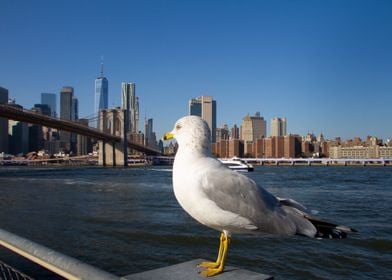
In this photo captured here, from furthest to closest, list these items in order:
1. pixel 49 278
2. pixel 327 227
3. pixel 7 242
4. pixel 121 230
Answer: pixel 121 230, pixel 49 278, pixel 327 227, pixel 7 242

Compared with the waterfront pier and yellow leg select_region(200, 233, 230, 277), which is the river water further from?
the waterfront pier

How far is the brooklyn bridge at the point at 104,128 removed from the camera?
131 feet

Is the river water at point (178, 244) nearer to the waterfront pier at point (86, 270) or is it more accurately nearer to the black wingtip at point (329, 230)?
the black wingtip at point (329, 230)

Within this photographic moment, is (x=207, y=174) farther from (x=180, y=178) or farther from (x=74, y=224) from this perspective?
(x=74, y=224)

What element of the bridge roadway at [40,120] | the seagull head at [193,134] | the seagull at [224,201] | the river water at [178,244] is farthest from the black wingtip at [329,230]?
the bridge roadway at [40,120]

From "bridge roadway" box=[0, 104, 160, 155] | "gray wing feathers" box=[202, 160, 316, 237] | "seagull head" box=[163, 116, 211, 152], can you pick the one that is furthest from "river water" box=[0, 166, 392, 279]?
"bridge roadway" box=[0, 104, 160, 155]

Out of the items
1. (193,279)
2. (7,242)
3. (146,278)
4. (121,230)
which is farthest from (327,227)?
(121,230)

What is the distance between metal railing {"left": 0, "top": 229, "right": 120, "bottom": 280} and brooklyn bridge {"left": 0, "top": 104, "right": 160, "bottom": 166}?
130 ft

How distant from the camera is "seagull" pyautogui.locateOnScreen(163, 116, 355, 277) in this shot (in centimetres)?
180

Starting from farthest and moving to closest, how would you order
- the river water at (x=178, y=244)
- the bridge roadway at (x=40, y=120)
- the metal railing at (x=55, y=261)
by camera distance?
the bridge roadway at (x=40, y=120) < the river water at (x=178, y=244) < the metal railing at (x=55, y=261)

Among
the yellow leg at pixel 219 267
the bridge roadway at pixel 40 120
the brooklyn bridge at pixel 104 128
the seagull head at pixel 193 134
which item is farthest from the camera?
the brooklyn bridge at pixel 104 128

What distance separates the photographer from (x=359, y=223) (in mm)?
10008

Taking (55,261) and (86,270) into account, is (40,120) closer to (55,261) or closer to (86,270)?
(55,261)

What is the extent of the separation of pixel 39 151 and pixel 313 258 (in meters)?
109
